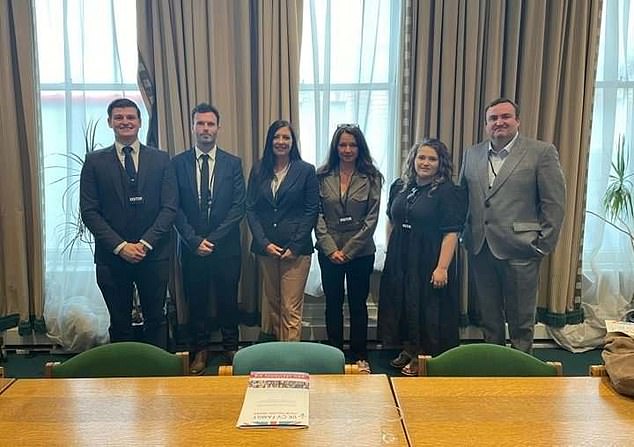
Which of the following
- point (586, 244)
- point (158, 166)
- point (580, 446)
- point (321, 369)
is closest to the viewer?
point (580, 446)

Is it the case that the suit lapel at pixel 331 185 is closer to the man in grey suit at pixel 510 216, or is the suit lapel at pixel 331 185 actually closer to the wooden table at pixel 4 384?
the man in grey suit at pixel 510 216

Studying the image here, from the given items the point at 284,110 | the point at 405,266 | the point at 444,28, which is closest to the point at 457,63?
the point at 444,28

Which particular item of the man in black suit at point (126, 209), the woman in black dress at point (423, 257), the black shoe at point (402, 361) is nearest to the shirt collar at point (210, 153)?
the man in black suit at point (126, 209)

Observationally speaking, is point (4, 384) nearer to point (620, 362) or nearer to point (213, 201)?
point (213, 201)

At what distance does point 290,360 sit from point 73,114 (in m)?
2.52

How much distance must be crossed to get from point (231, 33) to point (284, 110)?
22.9 inches

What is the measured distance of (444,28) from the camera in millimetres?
3607

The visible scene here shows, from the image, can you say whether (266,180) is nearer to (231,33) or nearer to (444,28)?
(231,33)

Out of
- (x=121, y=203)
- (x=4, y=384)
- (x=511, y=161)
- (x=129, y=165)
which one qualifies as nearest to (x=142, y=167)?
(x=129, y=165)

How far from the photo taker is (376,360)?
3.66 metres

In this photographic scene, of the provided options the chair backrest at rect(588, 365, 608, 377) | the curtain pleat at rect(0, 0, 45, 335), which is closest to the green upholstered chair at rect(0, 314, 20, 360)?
the curtain pleat at rect(0, 0, 45, 335)

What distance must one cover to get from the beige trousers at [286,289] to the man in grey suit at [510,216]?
99cm

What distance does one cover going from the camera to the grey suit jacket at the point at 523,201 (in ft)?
9.70

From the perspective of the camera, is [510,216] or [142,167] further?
[142,167]
